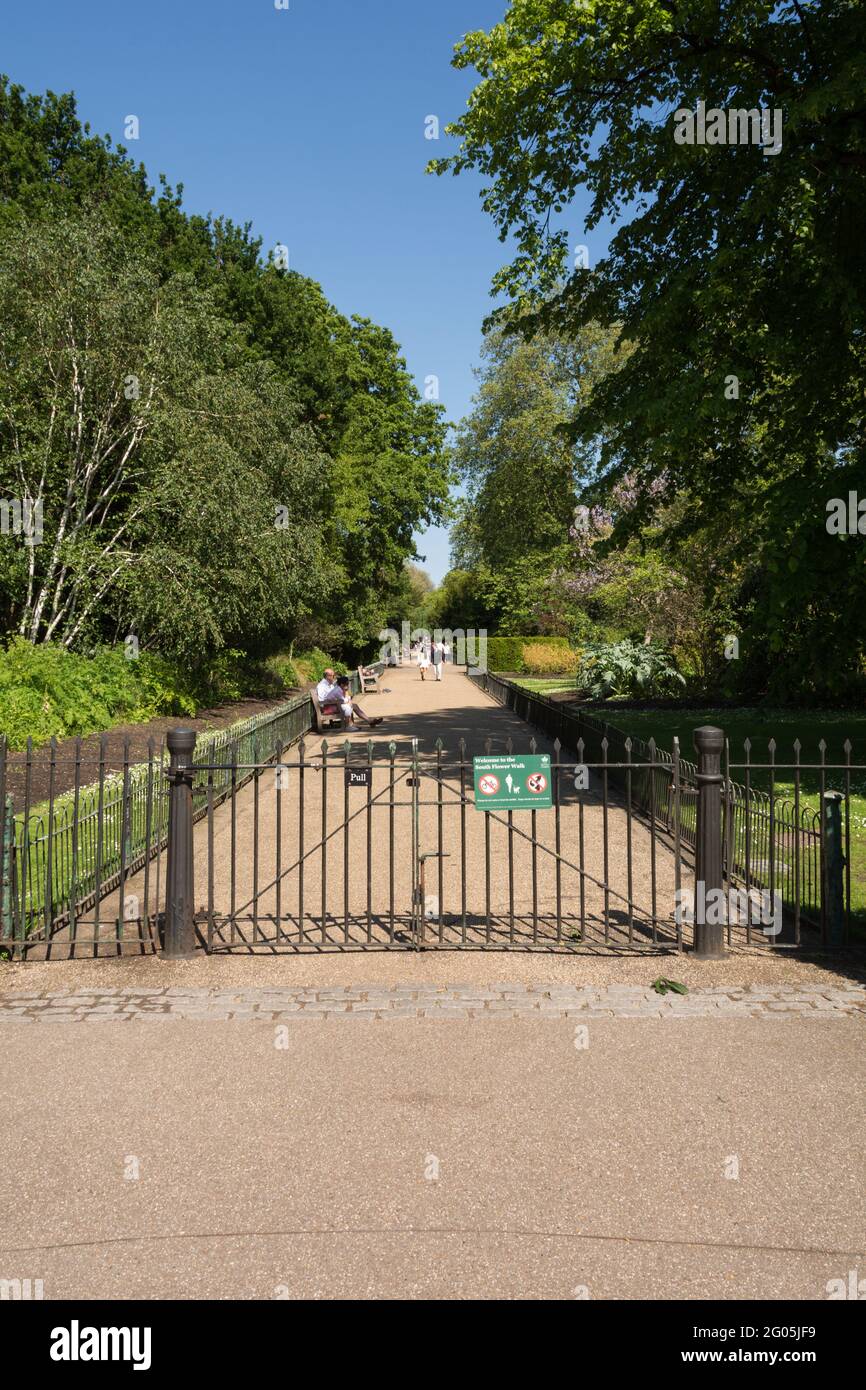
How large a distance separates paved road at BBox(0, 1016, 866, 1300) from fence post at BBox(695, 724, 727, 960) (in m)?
1.18

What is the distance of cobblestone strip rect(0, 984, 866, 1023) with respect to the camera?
594 centimetres

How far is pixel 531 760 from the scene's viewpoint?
7316 millimetres

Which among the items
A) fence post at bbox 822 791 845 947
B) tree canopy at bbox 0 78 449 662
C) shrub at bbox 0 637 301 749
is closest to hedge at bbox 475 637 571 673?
tree canopy at bbox 0 78 449 662

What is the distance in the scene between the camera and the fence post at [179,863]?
6926mm

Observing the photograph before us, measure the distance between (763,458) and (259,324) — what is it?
21.4 m

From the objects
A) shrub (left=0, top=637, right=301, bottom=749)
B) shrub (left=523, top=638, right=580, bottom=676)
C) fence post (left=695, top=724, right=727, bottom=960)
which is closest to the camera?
fence post (left=695, top=724, right=727, bottom=960)

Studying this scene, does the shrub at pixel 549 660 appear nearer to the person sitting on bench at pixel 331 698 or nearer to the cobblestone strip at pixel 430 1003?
the person sitting on bench at pixel 331 698

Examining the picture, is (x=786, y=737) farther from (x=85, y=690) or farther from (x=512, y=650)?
(x=512, y=650)

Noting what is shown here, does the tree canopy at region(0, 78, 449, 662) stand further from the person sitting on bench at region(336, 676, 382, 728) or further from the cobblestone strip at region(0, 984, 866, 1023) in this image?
Result: the cobblestone strip at region(0, 984, 866, 1023)

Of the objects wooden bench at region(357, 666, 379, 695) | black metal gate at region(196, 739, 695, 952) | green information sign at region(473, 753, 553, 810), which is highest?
wooden bench at region(357, 666, 379, 695)

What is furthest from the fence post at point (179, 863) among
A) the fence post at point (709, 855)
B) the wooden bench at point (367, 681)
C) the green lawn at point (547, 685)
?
the wooden bench at point (367, 681)

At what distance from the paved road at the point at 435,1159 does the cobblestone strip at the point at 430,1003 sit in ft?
0.59

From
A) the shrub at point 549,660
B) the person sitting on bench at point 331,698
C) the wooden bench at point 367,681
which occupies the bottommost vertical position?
the person sitting on bench at point 331,698

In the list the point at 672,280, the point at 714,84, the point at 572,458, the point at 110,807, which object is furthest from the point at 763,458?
the point at 572,458
